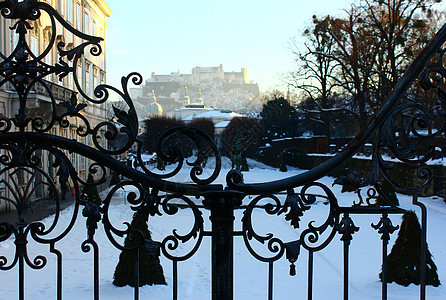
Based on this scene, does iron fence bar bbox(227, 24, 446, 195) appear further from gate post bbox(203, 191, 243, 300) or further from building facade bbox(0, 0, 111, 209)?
building facade bbox(0, 0, 111, 209)

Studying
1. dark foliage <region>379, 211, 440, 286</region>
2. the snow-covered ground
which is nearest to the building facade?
the snow-covered ground

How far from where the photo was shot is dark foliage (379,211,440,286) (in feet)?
17.3

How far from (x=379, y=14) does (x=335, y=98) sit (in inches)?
372

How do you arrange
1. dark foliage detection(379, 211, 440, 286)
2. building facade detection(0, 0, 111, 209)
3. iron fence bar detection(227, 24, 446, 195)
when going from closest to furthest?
iron fence bar detection(227, 24, 446, 195), dark foliage detection(379, 211, 440, 286), building facade detection(0, 0, 111, 209)

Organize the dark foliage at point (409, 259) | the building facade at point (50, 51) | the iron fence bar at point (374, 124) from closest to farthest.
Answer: the iron fence bar at point (374, 124), the dark foliage at point (409, 259), the building facade at point (50, 51)

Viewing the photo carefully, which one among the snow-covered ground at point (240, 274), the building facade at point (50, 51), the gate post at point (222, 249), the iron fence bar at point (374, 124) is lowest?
the snow-covered ground at point (240, 274)

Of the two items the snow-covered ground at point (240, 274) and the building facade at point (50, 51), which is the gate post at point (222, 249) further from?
the building facade at point (50, 51)

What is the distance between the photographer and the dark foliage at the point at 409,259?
529 centimetres

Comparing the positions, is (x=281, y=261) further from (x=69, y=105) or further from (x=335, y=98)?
(x=335, y=98)

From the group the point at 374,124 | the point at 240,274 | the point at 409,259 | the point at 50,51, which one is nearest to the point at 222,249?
the point at 374,124

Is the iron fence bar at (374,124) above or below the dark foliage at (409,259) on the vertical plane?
above

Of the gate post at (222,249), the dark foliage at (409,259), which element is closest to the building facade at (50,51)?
the dark foliage at (409,259)

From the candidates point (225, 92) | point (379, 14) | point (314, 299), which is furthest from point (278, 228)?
point (225, 92)

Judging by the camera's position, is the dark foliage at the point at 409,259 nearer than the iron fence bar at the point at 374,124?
No
